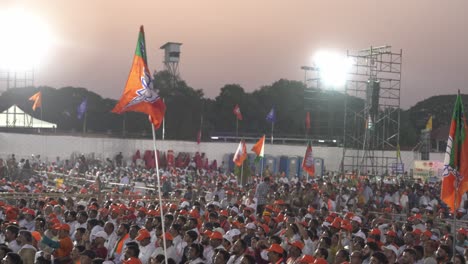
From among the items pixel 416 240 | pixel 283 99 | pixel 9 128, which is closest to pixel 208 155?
pixel 9 128

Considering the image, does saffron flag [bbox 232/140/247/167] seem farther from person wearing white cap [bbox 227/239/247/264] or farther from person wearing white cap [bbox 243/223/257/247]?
person wearing white cap [bbox 227/239/247/264]

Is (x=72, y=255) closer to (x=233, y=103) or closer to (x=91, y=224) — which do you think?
(x=91, y=224)

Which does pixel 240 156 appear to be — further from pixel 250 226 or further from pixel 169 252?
pixel 169 252

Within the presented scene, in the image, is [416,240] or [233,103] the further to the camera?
[233,103]

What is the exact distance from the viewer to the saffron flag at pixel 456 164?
31.4 feet

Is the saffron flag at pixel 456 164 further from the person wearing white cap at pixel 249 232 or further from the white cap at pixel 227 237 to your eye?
the person wearing white cap at pixel 249 232

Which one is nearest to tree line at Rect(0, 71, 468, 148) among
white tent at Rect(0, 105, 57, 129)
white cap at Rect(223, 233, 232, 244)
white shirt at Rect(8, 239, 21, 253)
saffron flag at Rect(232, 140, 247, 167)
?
white tent at Rect(0, 105, 57, 129)

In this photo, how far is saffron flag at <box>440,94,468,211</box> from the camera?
956cm

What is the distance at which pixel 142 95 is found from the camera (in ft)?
29.9

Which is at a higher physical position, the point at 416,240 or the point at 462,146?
the point at 462,146

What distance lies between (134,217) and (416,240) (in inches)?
239

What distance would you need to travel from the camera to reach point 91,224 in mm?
12633

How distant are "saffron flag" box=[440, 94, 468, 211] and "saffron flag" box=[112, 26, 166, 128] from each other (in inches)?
154

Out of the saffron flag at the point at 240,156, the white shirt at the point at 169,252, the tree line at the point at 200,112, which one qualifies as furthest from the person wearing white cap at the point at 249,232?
the tree line at the point at 200,112
